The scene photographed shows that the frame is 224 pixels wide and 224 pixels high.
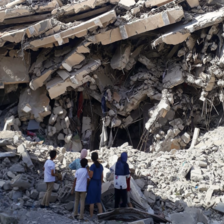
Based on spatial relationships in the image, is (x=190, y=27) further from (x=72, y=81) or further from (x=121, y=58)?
(x=72, y=81)

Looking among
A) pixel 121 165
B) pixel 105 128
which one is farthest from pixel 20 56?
pixel 121 165

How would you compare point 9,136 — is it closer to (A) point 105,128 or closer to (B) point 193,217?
(A) point 105,128

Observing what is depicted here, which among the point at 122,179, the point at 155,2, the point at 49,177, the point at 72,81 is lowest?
the point at 122,179

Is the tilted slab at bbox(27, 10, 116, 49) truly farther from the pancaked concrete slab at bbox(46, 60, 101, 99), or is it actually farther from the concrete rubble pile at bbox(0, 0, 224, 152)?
the pancaked concrete slab at bbox(46, 60, 101, 99)

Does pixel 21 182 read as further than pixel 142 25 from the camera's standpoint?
No

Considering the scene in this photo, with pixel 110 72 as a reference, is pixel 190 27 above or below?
above

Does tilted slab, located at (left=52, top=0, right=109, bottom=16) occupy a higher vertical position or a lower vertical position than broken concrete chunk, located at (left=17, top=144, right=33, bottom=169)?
higher

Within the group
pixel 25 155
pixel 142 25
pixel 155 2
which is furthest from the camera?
pixel 155 2

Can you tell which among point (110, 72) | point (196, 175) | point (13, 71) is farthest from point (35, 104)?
point (196, 175)

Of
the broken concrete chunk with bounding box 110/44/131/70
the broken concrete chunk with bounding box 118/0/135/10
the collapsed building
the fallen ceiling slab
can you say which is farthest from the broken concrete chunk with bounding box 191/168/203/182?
the broken concrete chunk with bounding box 118/0/135/10

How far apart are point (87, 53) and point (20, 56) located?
1822 millimetres

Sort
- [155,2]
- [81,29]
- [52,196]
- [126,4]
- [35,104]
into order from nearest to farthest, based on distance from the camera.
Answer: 1. [52,196]
2. [81,29]
3. [155,2]
4. [126,4]
5. [35,104]

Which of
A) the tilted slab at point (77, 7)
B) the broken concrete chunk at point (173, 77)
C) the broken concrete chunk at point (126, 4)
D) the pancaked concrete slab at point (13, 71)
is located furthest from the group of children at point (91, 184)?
the broken concrete chunk at point (126, 4)

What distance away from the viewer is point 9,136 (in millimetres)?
6875
